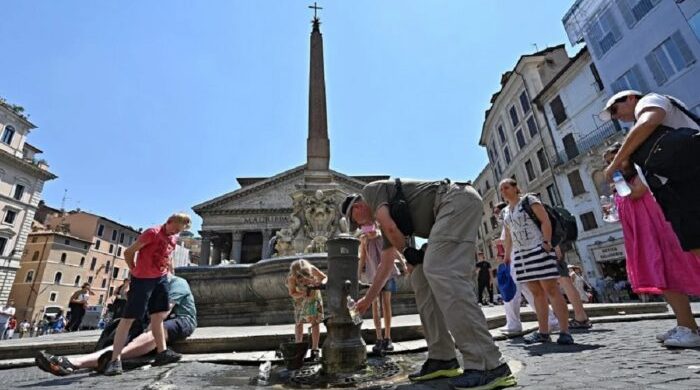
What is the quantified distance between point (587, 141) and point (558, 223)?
21.4 m

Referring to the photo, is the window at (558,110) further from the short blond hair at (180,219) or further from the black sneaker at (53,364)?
the black sneaker at (53,364)

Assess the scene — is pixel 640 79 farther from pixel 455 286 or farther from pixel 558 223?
pixel 455 286

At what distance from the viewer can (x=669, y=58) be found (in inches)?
539

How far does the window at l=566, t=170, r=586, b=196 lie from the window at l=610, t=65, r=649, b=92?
6.27 meters

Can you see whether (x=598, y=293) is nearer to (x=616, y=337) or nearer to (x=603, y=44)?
(x=603, y=44)

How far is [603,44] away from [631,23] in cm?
199

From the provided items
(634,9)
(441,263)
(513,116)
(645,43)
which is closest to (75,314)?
(441,263)

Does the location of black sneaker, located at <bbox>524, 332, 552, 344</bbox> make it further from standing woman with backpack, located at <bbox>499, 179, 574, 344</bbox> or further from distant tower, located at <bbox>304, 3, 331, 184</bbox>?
distant tower, located at <bbox>304, 3, 331, 184</bbox>

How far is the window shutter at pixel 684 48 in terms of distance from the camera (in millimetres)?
12781

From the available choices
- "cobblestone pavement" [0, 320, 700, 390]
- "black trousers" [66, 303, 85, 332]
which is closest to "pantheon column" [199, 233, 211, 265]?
"black trousers" [66, 303, 85, 332]

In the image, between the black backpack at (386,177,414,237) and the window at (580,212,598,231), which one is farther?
the window at (580,212,598,231)

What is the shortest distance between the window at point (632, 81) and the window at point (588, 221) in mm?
7587

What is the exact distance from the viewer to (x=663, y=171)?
6.77 ft

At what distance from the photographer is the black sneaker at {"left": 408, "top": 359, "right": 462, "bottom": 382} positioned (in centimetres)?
212
